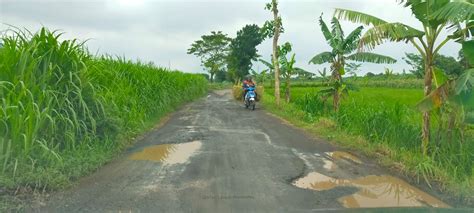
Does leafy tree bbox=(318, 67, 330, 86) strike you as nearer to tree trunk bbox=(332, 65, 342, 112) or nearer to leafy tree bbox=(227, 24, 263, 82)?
tree trunk bbox=(332, 65, 342, 112)

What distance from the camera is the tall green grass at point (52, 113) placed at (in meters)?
5.71

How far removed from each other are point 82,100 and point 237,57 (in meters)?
43.0

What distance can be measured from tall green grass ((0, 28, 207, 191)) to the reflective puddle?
57 cm

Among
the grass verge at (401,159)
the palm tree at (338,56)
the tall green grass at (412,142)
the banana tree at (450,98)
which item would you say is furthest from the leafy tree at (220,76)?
the banana tree at (450,98)

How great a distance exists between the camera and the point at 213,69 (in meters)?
64.4

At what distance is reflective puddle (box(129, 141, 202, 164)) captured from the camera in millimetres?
7957

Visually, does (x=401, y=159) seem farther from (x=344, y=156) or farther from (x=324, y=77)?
(x=324, y=77)

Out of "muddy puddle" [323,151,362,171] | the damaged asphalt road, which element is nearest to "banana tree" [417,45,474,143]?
the damaged asphalt road

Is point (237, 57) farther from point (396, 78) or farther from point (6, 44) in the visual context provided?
point (6, 44)

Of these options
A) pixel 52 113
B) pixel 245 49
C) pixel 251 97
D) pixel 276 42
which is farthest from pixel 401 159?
pixel 245 49

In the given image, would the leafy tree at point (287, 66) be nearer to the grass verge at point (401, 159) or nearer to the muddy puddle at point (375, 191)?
the grass verge at point (401, 159)

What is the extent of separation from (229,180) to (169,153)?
243 cm

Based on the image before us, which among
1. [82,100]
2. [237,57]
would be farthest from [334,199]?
[237,57]

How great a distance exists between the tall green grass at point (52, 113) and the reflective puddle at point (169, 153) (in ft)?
1.86
